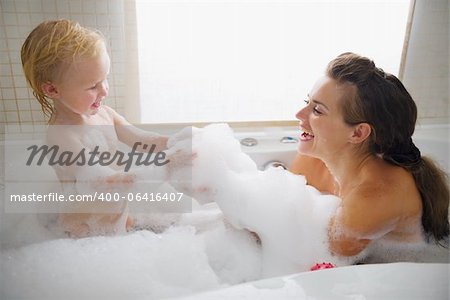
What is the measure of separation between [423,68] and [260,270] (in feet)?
3.40

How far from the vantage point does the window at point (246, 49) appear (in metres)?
1.44

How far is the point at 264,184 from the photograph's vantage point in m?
1.21

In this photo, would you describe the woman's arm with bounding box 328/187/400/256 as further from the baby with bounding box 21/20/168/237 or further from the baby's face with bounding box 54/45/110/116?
the baby's face with bounding box 54/45/110/116

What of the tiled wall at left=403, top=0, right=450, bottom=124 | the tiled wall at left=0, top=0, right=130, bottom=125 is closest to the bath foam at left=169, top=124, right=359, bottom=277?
the tiled wall at left=0, top=0, right=130, bottom=125

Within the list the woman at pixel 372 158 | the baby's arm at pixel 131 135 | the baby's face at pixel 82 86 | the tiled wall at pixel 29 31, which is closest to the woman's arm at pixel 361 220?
the woman at pixel 372 158

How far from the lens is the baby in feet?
3.27

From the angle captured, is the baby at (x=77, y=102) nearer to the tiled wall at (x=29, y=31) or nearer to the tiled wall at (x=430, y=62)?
the tiled wall at (x=29, y=31)

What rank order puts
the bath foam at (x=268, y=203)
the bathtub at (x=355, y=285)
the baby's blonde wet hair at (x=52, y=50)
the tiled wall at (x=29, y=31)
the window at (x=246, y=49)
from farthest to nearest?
the window at (x=246, y=49) → the tiled wall at (x=29, y=31) → the bath foam at (x=268, y=203) → the baby's blonde wet hair at (x=52, y=50) → the bathtub at (x=355, y=285)

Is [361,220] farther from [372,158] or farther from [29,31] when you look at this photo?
[29,31]

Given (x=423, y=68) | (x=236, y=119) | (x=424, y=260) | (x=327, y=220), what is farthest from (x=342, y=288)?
(x=423, y=68)

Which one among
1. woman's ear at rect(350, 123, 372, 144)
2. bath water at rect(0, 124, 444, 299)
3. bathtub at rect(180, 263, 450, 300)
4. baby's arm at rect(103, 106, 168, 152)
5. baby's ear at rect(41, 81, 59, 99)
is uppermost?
baby's ear at rect(41, 81, 59, 99)

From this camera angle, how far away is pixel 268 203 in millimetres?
1176

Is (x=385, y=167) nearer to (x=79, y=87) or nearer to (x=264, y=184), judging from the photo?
(x=264, y=184)

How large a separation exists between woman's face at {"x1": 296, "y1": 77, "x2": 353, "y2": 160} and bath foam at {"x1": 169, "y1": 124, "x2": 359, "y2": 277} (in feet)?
0.47
